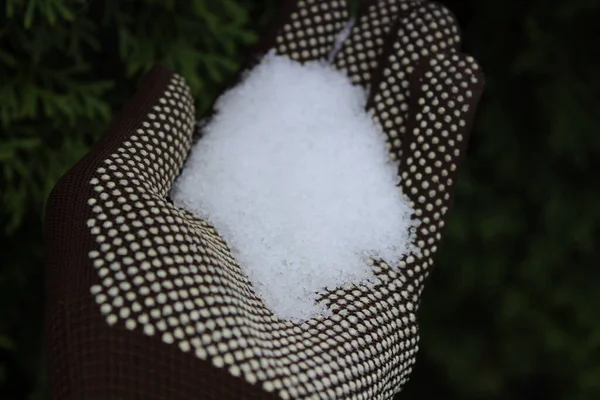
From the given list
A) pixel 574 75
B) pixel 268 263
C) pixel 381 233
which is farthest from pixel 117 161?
pixel 574 75

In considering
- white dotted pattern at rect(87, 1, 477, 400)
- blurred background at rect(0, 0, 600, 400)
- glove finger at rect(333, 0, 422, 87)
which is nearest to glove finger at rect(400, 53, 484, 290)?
white dotted pattern at rect(87, 1, 477, 400)

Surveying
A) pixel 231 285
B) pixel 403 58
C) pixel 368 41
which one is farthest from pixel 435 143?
pixel 231 285

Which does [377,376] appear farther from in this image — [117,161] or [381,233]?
[117,161]

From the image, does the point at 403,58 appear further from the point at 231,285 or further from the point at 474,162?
the point at 474,162

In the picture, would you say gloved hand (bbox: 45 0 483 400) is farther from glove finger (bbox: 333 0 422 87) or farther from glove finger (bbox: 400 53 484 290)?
glove finger (bbox: 333 0 422 87)

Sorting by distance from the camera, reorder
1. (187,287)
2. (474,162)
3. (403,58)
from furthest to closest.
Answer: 1. (474,162)
2. (403,58)
3. (187,287)
